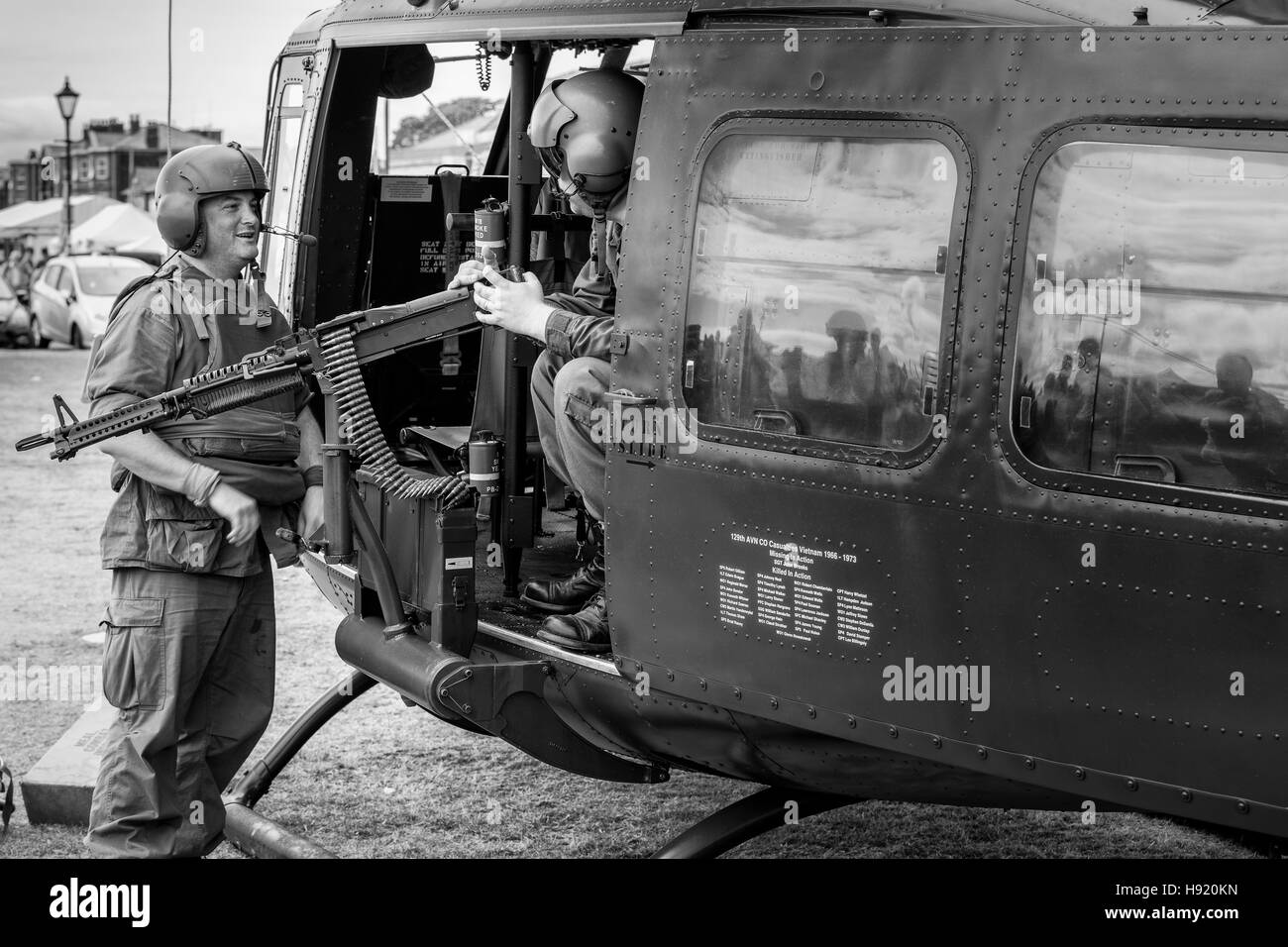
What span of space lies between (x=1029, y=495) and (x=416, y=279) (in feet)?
13.0

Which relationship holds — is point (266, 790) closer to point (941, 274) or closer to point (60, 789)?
point (60, 789)

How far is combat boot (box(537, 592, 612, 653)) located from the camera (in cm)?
449

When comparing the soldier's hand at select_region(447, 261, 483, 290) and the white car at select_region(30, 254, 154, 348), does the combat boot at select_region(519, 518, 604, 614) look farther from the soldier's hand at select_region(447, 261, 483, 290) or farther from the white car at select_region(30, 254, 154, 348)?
the white car at select_region(30, 254, 154, 348)

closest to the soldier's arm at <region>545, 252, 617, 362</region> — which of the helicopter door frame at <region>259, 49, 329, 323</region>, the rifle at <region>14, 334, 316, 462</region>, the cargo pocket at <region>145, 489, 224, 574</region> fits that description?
the rifle at <region>14, 334, 316, 462</region>

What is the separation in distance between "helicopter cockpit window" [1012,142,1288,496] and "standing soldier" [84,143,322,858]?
234 centimetres

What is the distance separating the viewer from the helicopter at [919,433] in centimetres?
312

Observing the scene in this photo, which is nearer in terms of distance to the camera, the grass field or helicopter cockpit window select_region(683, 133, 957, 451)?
helicopter cockpit window select_region(683, 133, 957, 451)

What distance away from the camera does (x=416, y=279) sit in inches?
263

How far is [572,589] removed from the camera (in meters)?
4.94

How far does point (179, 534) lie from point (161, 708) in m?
0.52

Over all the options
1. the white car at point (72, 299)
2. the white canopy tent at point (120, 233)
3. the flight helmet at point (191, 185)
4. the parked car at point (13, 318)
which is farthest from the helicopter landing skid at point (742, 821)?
the white canopy tent at point (120, 233)

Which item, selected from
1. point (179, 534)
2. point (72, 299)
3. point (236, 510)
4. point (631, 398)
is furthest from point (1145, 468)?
point (72, 299)
